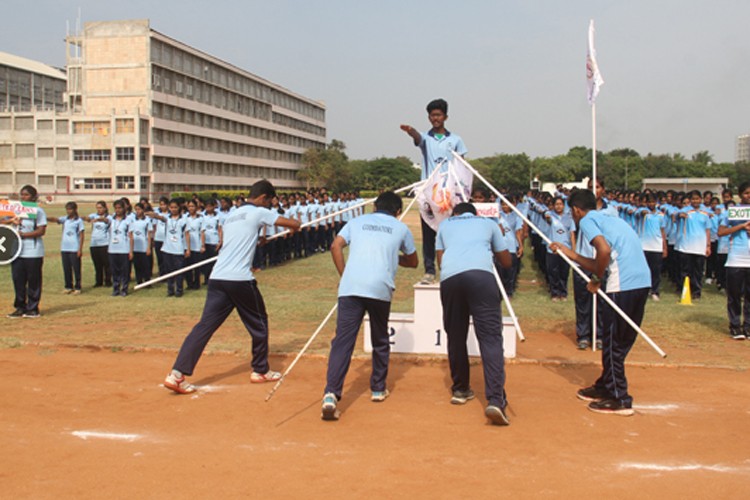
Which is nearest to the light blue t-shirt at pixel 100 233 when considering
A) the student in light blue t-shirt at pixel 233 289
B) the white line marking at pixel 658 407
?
the student in light blue t-shirt at pixel 233 289

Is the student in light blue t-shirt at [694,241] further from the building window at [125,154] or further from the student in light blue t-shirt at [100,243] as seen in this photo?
the building window at [125,154]

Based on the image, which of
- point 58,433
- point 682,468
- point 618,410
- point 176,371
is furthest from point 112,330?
point 682,468

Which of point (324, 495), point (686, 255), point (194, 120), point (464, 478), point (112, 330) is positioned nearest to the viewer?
point (324, 495)

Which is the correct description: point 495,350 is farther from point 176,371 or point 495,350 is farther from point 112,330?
point 112,330

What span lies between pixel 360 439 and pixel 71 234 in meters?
10.9

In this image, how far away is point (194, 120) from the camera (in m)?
75.9

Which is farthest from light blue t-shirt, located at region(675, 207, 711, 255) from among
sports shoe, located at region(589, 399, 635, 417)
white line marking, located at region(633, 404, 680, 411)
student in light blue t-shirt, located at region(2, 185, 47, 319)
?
student in light blue t-shirt, located at region(2, 185, 47, 319)

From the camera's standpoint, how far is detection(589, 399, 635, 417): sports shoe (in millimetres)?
6238

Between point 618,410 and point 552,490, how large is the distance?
2.08 meters

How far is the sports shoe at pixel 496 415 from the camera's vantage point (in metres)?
5.82

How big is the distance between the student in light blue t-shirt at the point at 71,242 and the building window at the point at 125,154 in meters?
54.3

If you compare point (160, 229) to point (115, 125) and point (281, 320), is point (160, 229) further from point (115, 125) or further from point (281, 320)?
point (115, 125)

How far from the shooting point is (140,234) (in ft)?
48.4

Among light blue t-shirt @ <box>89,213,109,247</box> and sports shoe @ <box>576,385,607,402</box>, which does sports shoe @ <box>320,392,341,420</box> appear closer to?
sports shoe @ <box>576,385,607,402</box>
